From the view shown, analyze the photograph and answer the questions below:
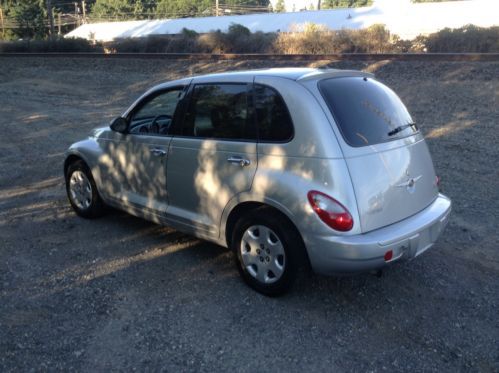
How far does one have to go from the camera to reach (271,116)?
400 cm

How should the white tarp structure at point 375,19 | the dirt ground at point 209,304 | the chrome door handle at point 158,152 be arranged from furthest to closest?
the white tarp structure at point 375,19, the chrome door handle at point 158,152, the dirt ground at point 209,304

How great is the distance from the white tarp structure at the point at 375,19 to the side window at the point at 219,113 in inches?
893

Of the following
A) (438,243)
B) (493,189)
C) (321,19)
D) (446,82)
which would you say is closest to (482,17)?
(321,19)

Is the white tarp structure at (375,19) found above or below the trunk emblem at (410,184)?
above

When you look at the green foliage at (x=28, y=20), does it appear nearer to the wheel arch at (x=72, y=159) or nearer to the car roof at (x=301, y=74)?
the wheel arch at (x=72, y=159)

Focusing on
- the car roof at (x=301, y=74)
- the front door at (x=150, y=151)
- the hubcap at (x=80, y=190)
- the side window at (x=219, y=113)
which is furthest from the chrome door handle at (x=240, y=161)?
the hubcap at (x=80, y=190)

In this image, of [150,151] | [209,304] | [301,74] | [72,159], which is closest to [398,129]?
[301,74]

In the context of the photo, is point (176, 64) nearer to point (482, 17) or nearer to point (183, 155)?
point (183, 155)

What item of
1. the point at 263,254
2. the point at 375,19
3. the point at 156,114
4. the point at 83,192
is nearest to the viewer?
the point at 263,254

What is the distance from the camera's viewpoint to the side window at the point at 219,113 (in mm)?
4188

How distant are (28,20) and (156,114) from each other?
218 feet

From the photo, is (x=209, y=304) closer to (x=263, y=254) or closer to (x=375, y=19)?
(x=263, y=254)

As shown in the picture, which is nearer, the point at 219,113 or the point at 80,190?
the point at 219,113

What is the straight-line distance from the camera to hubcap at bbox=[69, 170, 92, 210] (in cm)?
582
